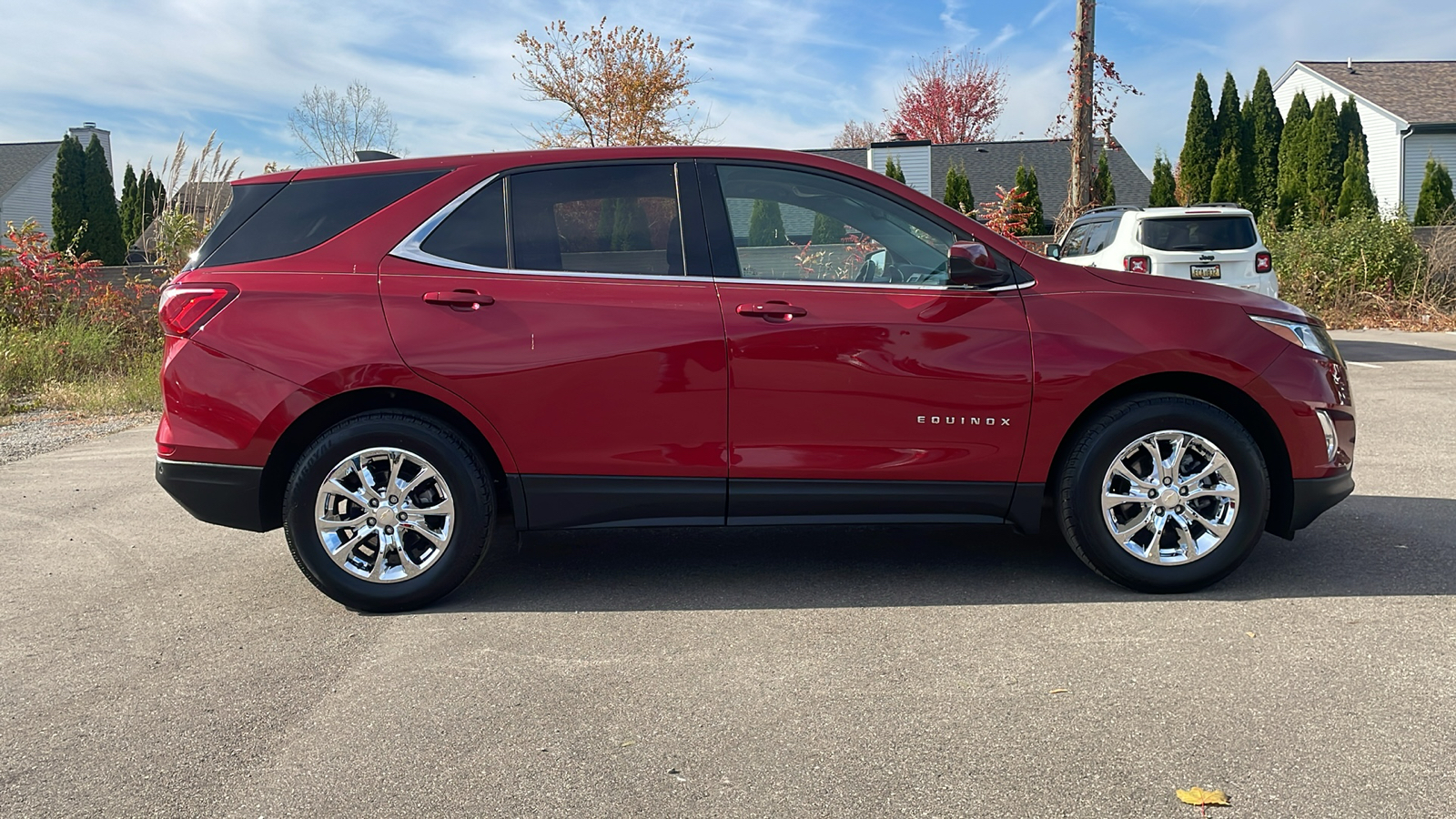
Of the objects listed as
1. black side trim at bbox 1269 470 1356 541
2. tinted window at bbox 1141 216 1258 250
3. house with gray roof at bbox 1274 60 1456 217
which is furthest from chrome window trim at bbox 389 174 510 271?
house with gray roof at bbox 1274 60 1456 217

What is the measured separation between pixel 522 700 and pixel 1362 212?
19266mm

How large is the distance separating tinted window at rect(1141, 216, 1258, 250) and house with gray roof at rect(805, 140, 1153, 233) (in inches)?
908

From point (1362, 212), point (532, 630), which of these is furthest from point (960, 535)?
point (1362, 212)

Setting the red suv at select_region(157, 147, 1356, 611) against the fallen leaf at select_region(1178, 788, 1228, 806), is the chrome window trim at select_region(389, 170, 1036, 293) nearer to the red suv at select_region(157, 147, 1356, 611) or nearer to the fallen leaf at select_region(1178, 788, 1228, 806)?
the red suv at select_region(157, 147, 1356, 611)

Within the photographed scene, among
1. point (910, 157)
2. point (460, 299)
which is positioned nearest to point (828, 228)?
point (460, 299)

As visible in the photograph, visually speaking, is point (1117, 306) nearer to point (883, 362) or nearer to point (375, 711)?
point (883, 362)

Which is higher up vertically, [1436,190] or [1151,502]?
[1436,190]

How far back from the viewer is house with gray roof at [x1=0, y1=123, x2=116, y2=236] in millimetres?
45250

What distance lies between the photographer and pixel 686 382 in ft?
13.8

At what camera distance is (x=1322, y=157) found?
26312mm

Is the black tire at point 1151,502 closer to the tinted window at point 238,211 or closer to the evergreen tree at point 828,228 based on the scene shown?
the evergreen tree at point 828,228

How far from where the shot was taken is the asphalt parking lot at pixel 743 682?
284 cm

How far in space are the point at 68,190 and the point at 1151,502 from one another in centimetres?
3482

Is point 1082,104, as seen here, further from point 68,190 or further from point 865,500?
point 68,190
